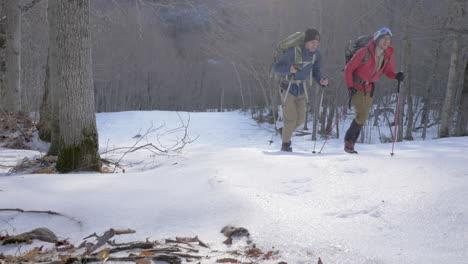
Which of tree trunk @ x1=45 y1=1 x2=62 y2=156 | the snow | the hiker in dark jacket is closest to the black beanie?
the hiker in dark jacket

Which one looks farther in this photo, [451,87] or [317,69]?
[451,87]

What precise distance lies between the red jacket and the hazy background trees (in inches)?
82.8

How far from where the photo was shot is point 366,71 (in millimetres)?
4816

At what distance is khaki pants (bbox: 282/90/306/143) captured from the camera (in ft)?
18.1

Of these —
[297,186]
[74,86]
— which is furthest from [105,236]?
[74,86]

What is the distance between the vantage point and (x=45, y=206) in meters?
2.10

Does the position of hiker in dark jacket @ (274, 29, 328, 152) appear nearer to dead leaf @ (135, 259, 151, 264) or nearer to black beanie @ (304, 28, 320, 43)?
black beanie @ (304, 28, 320, 43)

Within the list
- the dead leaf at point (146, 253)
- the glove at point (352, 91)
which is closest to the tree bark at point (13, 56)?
the glove at point (352, 91)

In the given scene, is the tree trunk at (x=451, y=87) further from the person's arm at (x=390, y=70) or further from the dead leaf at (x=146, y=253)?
the dead leaf at (x=146, y=253)

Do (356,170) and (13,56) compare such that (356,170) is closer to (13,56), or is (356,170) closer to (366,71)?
(366,71)

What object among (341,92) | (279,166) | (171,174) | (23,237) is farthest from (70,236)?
(341,92)

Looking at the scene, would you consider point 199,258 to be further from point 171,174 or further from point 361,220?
point 171,174

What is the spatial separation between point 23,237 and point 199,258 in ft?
3.25

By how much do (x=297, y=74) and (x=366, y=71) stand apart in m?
1.10
